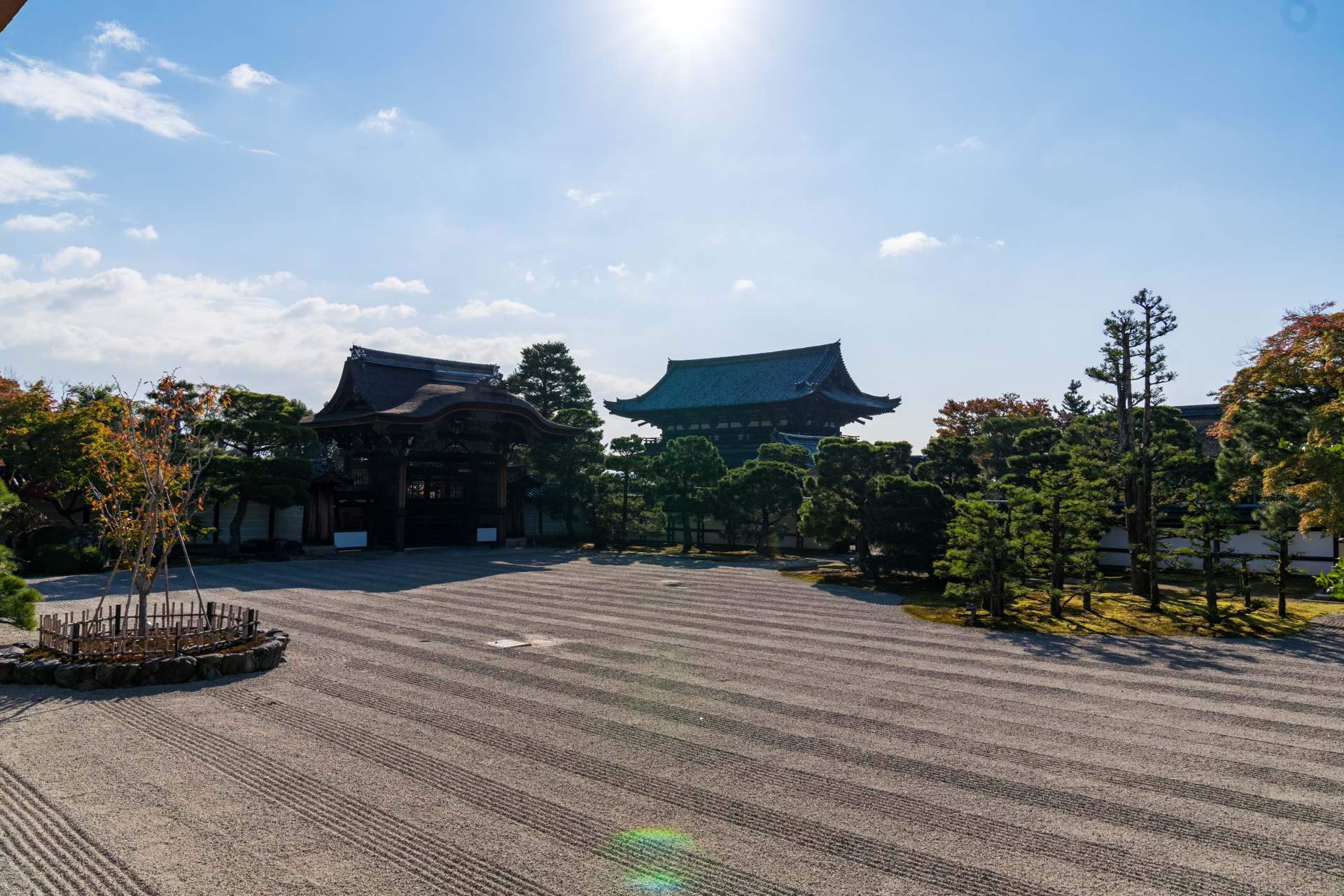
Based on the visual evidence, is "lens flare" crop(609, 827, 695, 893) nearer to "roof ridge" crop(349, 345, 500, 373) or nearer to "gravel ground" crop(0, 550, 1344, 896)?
"gravel ground" crop(0, 550, 1344, 896)

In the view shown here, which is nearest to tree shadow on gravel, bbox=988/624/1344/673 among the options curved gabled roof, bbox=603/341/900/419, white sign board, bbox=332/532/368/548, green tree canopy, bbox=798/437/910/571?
green tree canopy, bbox=798/437/910/571

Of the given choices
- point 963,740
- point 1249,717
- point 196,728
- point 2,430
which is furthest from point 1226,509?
point 2,430

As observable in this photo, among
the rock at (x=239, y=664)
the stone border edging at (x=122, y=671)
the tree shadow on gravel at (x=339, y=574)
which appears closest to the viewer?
the stone border edging at (x=122, y=671)

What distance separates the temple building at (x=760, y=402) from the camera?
4722 cm

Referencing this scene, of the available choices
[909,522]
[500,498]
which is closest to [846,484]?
[909,522]

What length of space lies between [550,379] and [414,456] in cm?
2195

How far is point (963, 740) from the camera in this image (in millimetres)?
9016

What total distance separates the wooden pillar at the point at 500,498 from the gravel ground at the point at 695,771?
900 inches

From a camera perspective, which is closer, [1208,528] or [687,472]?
[1208,528]

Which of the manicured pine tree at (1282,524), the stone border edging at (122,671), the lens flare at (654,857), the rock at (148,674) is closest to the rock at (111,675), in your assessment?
the stone border edging at (122,671)

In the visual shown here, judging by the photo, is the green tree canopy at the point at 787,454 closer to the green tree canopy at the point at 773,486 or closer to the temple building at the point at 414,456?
the green tree canopy at the point at 773,486

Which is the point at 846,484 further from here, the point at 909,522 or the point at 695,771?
the point at 695,771

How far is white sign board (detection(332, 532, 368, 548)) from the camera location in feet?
111

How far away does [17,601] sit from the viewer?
1143cm
